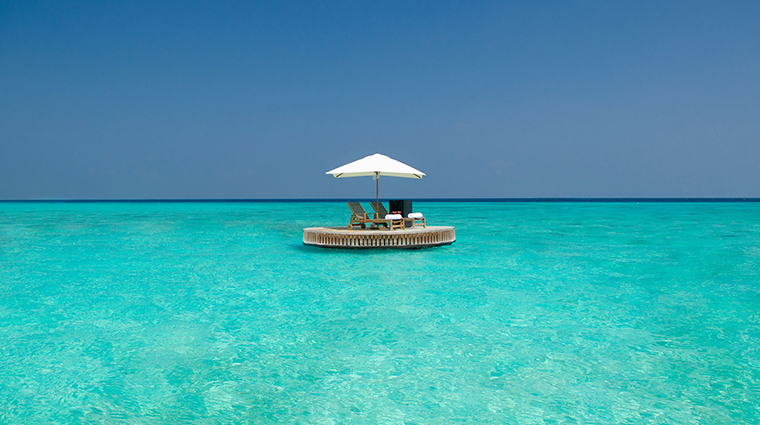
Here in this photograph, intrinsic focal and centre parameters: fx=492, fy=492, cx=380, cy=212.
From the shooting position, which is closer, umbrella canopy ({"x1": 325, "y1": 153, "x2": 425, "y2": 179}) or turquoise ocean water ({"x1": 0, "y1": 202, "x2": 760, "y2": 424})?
turquoise ocean water ({"x1": 0, "y1": 202, "x2": 760, "y2": 424})

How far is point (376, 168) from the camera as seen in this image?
1287cm

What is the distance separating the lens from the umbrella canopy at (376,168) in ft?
42.2

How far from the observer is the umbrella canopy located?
12.9 meters

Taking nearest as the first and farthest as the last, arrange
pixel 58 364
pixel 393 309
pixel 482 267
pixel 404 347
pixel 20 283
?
1. pixel 58 364
2. pixel 404 347
3. pixel 393 309
4. pixel 20 283
5. pixel 482 267

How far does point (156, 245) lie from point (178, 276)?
680 centimetres

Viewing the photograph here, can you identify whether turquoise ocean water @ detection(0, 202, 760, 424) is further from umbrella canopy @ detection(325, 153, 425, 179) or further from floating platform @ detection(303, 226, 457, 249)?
umbrella canopy @ detection(325, 153, 425, 179)

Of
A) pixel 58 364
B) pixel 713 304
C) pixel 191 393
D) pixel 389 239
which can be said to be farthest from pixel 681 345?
pixel 389 239

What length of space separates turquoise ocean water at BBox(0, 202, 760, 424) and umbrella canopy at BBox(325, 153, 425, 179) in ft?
11.3

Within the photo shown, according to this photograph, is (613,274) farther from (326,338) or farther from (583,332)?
(326,338)

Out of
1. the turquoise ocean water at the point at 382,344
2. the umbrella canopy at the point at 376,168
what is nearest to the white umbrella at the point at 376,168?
the umbrella canopy at the point at 376,168

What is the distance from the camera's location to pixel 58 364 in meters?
4.54

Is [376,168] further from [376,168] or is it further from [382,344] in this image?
[382,344]

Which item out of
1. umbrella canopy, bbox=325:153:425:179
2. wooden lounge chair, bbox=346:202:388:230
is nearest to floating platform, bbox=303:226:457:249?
wooden lounge chair, bbox=346:202:388:230

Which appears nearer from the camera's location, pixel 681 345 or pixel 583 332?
pixel 681 345
